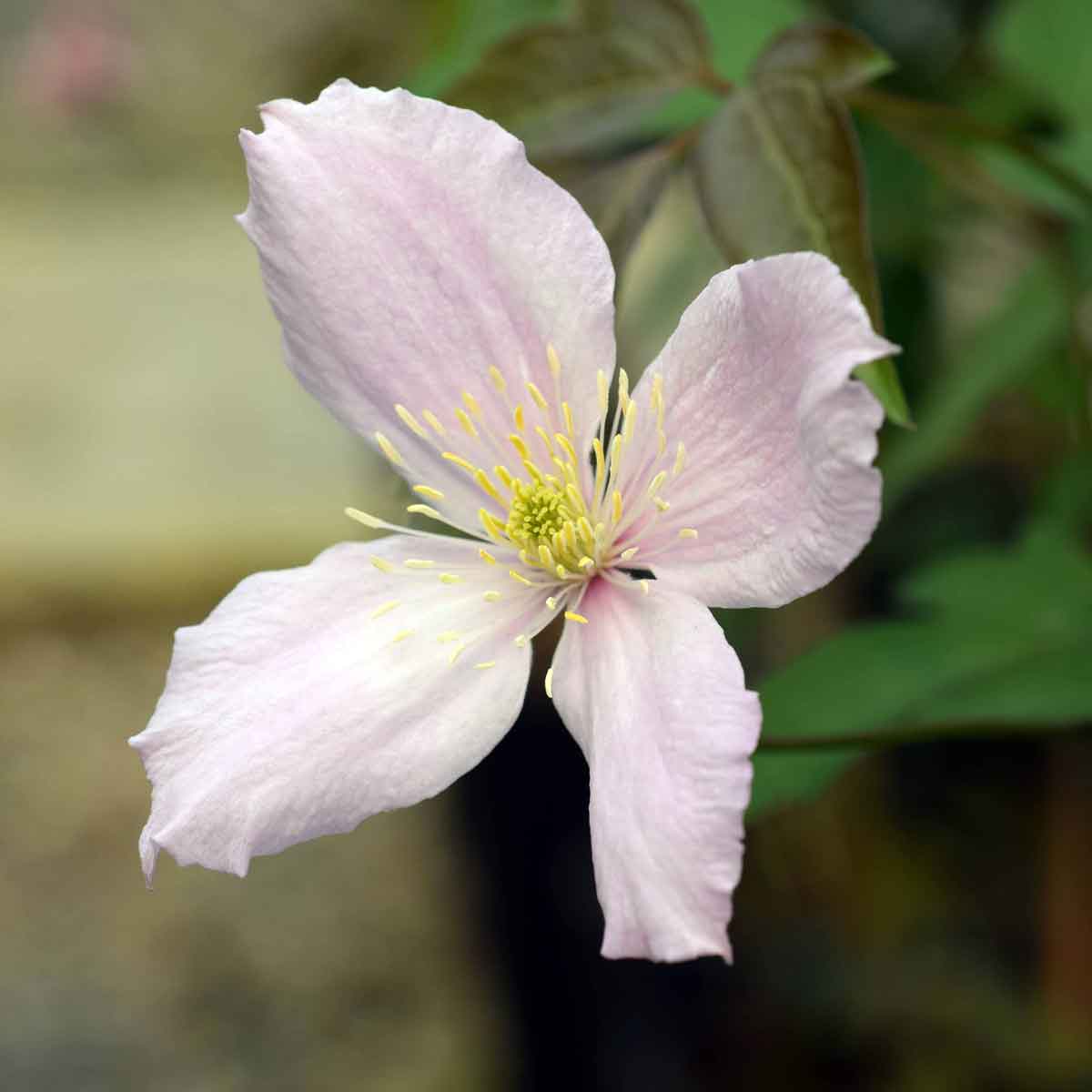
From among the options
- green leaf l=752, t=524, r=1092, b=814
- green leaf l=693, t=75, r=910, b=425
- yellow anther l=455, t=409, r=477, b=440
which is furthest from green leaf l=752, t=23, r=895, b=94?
green leaf l=752, t=524, r=1092, b=814

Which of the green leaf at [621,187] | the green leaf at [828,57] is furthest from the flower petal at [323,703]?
the green leaf at [828,57]

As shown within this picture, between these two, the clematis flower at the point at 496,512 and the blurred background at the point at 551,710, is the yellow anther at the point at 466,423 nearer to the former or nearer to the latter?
the clematis flower at the point at 496,512

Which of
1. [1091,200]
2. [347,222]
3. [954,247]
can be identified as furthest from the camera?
[954,247]

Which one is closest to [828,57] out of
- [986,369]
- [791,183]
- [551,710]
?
[791,183]

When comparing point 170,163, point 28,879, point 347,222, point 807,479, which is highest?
point 347,222

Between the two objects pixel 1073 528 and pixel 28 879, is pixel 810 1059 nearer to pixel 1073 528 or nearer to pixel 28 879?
pixel 1073 528

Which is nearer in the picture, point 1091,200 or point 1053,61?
point 1091,200

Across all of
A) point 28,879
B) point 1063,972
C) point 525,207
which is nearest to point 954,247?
point 1063,972
